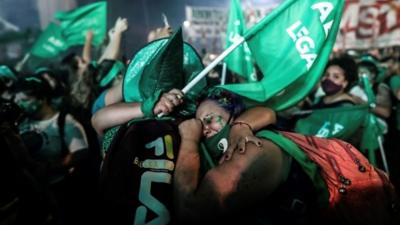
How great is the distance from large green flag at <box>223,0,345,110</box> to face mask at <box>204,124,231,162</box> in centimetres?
43

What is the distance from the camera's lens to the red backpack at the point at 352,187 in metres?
2.01

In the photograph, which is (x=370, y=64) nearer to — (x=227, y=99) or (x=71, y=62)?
(x=71, y=62)

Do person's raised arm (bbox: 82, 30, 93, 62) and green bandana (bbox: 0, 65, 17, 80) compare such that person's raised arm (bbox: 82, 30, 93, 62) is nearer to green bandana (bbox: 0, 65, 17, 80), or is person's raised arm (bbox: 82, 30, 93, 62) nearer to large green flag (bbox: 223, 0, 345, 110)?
green bandana (bbox: 0, 65, 17, 80)

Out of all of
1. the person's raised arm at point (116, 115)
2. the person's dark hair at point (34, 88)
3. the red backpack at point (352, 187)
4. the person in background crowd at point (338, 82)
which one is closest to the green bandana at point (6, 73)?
the person's dark hair at point (34, 88)

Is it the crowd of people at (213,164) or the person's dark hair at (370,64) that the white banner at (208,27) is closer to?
the person's dark hair at (370,64)

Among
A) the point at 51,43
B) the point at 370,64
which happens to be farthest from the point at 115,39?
the point at 370,64

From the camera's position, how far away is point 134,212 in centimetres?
191

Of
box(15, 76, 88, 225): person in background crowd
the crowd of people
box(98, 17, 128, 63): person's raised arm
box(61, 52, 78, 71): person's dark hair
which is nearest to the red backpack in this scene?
the crowd of people

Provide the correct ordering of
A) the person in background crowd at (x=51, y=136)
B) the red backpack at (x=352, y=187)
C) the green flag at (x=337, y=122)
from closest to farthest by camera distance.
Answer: the red backpack at (x=352, y=187)
the person in background crowd at (x=51, y=136)
the green flag at (x=337, y=122)

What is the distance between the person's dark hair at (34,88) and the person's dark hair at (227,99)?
2.36 meters

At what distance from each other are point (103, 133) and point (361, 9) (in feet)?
27.6

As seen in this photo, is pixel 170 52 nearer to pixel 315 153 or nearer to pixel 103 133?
pixel 103 133

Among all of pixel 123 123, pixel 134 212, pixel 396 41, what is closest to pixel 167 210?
pixel 134 212

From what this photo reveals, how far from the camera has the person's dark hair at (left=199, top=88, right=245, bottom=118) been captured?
2.29 metres
